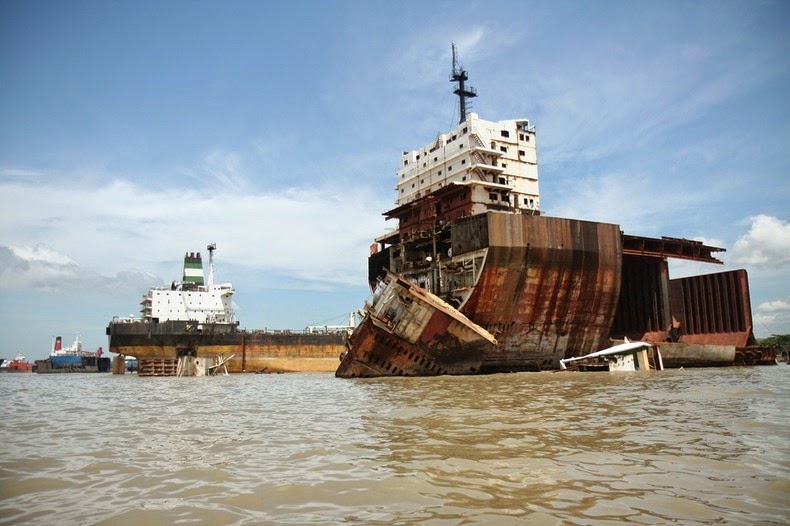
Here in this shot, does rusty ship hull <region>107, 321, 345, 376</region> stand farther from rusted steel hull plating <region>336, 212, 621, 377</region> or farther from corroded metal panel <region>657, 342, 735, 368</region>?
corroded metal panel <region>657, 342, 735, 368</region>

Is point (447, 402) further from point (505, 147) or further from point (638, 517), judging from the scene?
point (505, 147)

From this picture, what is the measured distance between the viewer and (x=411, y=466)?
5035 mm

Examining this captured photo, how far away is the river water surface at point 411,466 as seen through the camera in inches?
146

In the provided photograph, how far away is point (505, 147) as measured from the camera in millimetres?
35594

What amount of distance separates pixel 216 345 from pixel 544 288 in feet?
76.2

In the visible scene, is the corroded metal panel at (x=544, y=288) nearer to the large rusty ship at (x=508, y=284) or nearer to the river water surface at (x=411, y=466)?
the large rusty ship at (x=508, y=284)

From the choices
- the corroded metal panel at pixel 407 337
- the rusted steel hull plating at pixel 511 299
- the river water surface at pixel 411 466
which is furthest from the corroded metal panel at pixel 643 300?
the river water surface at pixel 411 466

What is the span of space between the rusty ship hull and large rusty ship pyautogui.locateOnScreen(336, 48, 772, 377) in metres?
9.14

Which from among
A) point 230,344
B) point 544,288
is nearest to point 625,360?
point 544,288

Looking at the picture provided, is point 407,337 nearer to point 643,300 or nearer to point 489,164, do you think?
point 489,164

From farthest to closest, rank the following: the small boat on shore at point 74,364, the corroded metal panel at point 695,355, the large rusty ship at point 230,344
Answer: the small boat on shore at point 74,364
the large rusty ship at point 230,344
the corroded metal panel at point 695,355

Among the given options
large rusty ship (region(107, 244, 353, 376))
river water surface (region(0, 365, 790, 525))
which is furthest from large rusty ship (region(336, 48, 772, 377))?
river water surface (region(0, 365, 790, 525))

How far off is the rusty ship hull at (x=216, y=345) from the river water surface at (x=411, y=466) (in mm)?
27204

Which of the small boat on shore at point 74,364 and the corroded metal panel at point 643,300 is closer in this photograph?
the corroded metal panel at point 643,300
